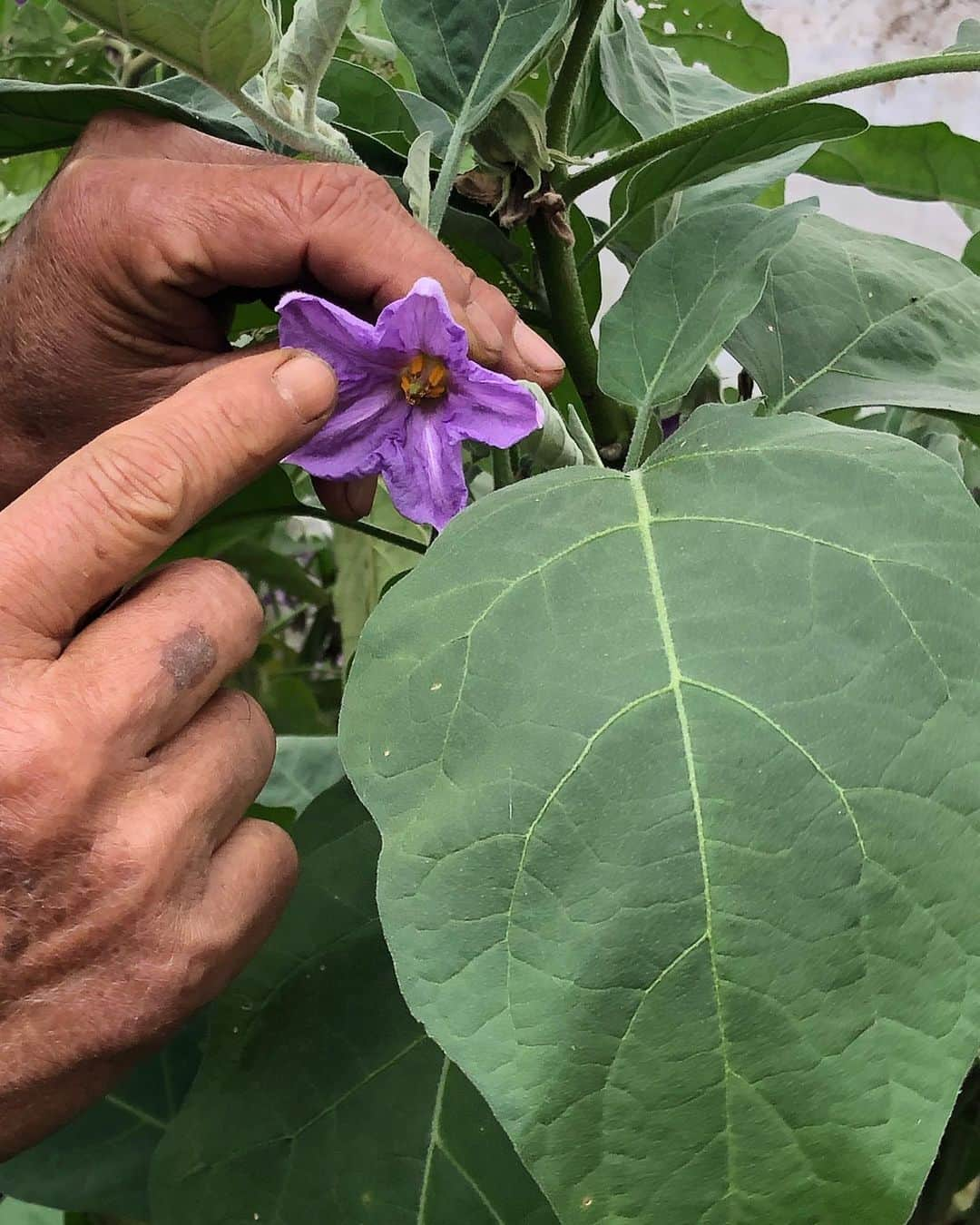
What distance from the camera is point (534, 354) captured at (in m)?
0.49

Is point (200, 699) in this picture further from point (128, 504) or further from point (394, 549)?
point (394, 549)

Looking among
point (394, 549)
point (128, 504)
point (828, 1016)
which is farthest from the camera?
point (394, 549)

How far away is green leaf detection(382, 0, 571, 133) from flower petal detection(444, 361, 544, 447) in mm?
129

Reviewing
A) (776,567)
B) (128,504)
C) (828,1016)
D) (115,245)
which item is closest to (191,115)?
(115,245)

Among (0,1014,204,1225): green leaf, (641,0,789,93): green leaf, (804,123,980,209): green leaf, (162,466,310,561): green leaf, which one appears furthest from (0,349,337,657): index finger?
(641,0,789,93): green leaf

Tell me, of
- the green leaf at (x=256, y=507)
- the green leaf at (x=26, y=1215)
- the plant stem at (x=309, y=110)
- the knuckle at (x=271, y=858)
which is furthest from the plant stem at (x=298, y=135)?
the green leaf at (x=26, y=1215)

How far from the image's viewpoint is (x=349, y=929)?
1.72ft

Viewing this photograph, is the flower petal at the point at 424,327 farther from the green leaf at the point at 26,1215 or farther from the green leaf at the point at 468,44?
the green leaf at the point at 26,1215

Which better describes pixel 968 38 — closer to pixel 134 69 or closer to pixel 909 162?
pixel 909 162

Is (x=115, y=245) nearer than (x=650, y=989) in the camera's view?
No

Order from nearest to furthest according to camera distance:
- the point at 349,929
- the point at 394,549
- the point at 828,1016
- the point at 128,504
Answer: the point at 828,1016 < the point at 128,504 < the point at 349,929 < the point at 394,549

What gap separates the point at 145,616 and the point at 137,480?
59 millimetres

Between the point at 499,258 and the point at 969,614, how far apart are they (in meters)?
0.34

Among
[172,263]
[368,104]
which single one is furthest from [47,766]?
[368,104]
